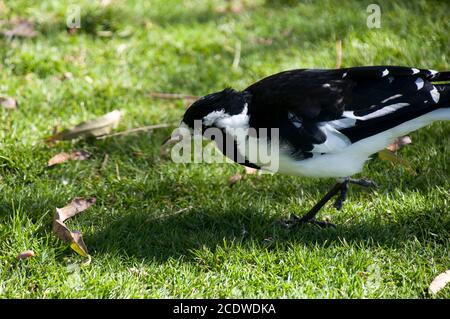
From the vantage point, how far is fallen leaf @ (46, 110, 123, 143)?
4328 mm

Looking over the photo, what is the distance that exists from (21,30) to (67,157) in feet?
6.53

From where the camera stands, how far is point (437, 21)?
18.5ft

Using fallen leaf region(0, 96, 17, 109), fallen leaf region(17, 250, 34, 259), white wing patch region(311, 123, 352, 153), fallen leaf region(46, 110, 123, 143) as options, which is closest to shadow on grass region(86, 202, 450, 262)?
fallen leaf region(17, 250, 34, 259)

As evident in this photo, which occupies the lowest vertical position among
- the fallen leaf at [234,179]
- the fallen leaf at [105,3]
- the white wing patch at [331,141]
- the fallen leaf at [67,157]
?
the fallen leaf at [234,179]

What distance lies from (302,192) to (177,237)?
868mm

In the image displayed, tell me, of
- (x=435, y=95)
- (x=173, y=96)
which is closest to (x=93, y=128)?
(x=173, y=96)

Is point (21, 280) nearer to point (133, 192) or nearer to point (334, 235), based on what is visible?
point (133, 192)

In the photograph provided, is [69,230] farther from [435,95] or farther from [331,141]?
[435,95]

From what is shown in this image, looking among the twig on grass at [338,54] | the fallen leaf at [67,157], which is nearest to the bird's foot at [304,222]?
the fallen leaf at [67,157]

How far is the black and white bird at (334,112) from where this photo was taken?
335 cm

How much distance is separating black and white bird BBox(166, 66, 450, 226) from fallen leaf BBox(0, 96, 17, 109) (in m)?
1.75

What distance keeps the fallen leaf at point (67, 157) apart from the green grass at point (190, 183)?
0.19 ft

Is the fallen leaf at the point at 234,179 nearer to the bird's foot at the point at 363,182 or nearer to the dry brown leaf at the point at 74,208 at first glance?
the bird's foot at the point at 363,182
